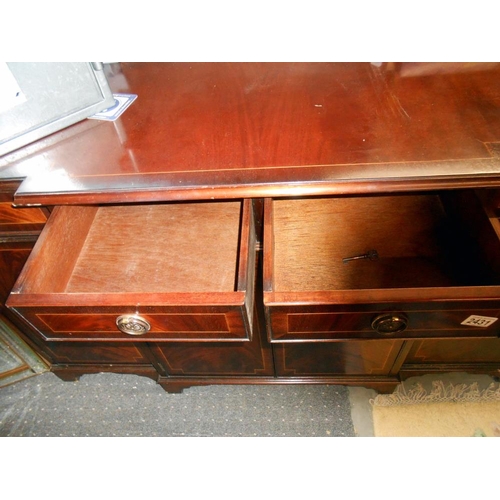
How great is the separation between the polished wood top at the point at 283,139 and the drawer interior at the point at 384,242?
0.49ft

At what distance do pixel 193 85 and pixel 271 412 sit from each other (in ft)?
2.62

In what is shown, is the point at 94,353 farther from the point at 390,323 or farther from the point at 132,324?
the point at 390,323

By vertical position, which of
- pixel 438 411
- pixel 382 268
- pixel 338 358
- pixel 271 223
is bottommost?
pixel 438 411

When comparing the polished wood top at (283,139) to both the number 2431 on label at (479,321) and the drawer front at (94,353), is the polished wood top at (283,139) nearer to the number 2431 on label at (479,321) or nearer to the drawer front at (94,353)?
the number 2431 on label at (479,321)

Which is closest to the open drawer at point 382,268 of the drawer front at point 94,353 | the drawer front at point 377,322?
the drawer front at point 377,322

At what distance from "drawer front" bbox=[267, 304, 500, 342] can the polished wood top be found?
0.18 metres

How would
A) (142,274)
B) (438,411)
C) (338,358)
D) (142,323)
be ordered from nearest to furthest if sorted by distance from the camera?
(142,323)
(142,274)
(338,358)
(438,411)

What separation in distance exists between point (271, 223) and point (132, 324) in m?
0.27

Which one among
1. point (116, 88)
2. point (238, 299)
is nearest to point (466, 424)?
point (238, 299)

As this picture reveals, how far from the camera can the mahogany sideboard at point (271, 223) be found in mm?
564

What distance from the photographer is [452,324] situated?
595 millimetres

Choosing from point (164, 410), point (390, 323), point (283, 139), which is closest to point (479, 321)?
point (390, 323)

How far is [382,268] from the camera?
73cm

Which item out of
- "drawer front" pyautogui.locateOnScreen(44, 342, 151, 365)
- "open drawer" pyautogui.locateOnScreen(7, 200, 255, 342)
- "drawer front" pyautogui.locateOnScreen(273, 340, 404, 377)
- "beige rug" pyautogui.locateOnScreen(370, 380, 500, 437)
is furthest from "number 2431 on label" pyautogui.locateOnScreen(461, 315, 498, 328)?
"drawer front" pyautogui.locateOnScreen(44, 342, 151, 365)
